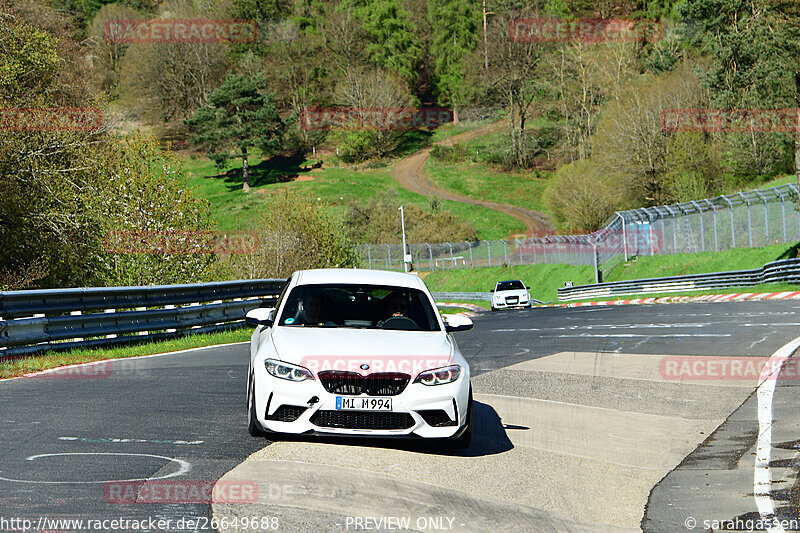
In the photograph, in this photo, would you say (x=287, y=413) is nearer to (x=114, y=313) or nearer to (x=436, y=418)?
(x=436, y=418)

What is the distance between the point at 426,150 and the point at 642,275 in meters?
72.7

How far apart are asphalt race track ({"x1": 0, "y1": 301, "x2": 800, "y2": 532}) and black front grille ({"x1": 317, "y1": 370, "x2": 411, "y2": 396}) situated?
457mm

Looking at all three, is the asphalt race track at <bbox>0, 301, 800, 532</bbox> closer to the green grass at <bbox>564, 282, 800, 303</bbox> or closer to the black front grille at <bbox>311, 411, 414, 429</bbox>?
the black front grille at <bbox>311, 411, 414, 429</bbox>

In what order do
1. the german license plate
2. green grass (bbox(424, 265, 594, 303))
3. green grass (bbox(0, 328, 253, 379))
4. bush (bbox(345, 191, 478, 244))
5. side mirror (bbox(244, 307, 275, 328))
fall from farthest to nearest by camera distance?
1. bush (bbox(345, 191, 478, 244))
2. green grass (bbox(424, 265, 594, 303))
3. green grass (bbox(0, 328, 253, 379))
4. side mirror (bbox(244, 307, 275, 328))
5. the german license plate

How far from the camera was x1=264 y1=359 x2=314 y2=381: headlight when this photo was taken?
7.16 m

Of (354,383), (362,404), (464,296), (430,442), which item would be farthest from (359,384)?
(464,296)

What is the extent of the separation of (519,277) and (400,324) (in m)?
56.3

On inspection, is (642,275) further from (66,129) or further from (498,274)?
(66,129)

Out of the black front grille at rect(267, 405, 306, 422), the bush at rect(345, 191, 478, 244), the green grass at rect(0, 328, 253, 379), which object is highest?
the black front grille at rect(267, 405, 306, 422)

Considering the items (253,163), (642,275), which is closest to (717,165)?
(642,275)

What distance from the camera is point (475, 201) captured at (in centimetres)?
10181

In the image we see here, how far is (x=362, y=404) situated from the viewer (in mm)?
7078

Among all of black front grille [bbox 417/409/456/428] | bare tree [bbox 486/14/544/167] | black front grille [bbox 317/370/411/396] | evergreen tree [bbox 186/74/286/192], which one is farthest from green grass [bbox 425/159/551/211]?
black front grille [bbox 317/370/411/396]

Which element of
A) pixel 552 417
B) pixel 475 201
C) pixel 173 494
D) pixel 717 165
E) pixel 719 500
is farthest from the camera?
pixel 475 201
